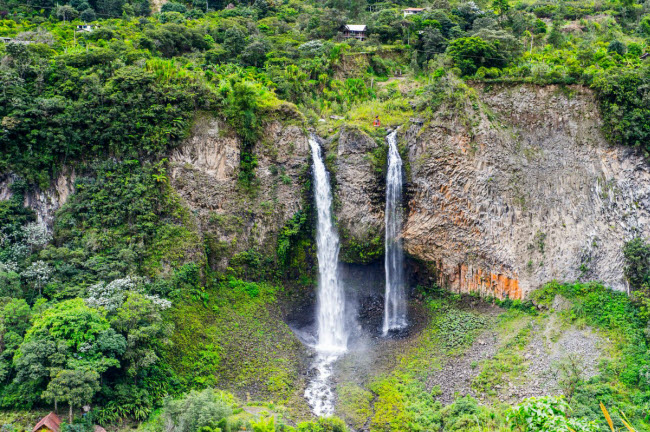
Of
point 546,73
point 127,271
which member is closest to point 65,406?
point 127,271

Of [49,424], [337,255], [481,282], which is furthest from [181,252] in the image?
[481,282]

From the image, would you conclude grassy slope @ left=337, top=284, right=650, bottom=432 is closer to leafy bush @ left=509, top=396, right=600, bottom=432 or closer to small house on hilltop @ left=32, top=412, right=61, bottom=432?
small house on hilltop @ left=32, top=412, right=61, bottom=432

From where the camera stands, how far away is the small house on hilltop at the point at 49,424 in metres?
20.3

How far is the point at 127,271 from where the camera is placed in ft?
88.5

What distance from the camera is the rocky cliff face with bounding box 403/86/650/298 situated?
98.1ft

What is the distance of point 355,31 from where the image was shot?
46.6 metres

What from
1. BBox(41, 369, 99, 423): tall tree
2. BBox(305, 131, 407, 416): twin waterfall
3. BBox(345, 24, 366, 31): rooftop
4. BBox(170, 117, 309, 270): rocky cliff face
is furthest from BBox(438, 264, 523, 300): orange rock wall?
BBox(345, 24, 366, 31): rooftop

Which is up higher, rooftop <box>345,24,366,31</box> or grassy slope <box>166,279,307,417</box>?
rooftop <box>345,24,366,31</box>

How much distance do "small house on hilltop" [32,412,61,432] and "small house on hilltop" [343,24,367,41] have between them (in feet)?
120

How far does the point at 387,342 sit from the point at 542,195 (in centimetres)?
1193

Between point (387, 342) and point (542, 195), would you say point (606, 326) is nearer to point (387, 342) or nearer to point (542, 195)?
point (542, 195)

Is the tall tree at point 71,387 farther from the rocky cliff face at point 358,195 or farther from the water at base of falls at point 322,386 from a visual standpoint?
the rocky cliff face at point 358,195

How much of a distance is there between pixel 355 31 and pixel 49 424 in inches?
1471

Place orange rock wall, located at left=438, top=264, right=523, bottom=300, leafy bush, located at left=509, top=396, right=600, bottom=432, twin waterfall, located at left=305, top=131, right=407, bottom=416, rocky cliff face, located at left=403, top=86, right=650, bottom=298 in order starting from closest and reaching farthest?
1. leafy bush, located at left=509, top=396, right=600, bottom=432
2. rocky cliff face, located at left=403, top=86, right=650, bottom=298
3. orange rock wall, located at left=438, top=264, right=523, bottom=300
4. twin waterfall, located at left=305, top=131, right=407, bottom=416
